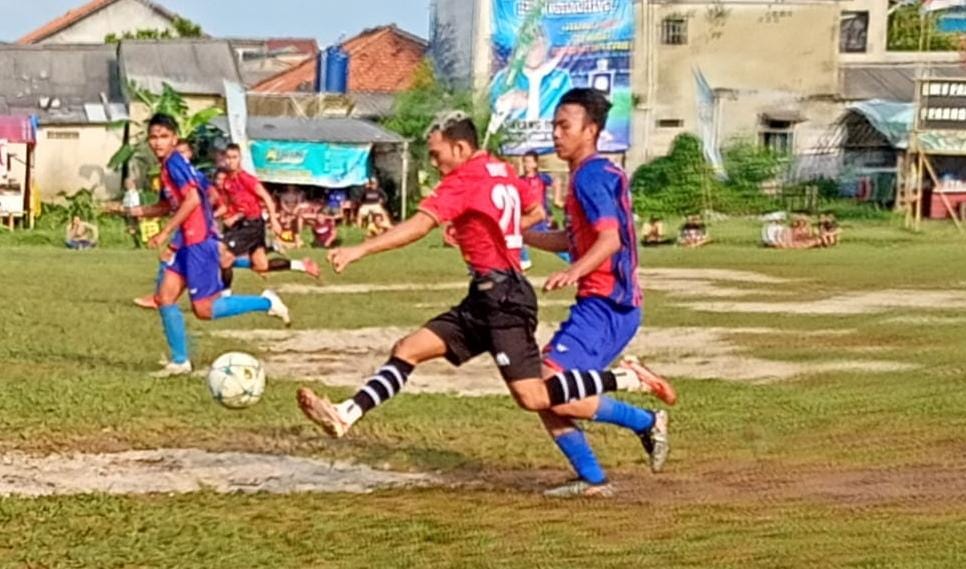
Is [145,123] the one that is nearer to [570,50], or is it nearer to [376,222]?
[376,222]

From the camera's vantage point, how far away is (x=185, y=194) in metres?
12.7

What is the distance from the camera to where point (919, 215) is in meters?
42.0

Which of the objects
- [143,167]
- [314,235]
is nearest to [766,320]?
[314,235]

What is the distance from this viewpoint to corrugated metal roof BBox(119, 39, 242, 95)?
1907 inches

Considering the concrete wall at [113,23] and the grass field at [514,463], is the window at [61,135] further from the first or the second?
the concrete wall at [113,23]

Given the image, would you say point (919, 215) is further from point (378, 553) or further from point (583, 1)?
point (378, 553)

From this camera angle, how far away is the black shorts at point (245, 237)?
1800cm

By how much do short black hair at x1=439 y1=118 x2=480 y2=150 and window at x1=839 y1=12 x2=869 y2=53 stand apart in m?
58.2

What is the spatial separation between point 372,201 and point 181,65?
31.1 feet

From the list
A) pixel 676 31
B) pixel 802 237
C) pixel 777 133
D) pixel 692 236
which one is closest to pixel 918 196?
pixel 802 237

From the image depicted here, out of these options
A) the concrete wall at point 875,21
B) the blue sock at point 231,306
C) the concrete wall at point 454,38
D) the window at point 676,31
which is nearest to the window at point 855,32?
the concrete wall at point 875,21

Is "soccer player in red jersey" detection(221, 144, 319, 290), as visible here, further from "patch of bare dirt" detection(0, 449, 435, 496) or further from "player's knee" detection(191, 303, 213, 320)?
"patch of bare dirt" detection(0, 449, 435, 496)

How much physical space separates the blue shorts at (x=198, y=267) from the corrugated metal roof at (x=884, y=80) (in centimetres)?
4415

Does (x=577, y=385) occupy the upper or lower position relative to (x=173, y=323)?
upper
